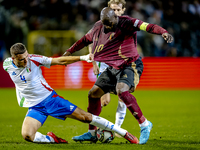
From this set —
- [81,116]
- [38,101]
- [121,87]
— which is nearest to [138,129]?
[121,87]

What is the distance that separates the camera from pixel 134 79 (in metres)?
5.46

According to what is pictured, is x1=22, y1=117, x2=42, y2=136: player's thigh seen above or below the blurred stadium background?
below

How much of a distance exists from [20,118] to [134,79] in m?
4.16

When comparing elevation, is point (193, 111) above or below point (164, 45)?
below

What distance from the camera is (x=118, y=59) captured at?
5.60 meters

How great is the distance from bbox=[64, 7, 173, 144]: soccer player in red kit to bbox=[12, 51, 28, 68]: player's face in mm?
1282

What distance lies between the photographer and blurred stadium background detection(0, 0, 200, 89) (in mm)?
16219

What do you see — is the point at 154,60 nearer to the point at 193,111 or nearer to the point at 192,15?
the point at 192,15

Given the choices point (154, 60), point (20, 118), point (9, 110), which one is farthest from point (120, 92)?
point (154, 60)

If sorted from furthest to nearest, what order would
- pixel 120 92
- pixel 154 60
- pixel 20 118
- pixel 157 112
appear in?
pixel 154 60, pixel 157 112, pixel 20 118, pixel 120 92

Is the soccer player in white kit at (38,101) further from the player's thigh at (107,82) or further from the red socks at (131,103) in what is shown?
the player's thigh at (107,82)

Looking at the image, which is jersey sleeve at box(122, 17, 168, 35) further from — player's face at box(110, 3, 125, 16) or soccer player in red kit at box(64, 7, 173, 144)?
player's face at box(110, 3, 125, 16)

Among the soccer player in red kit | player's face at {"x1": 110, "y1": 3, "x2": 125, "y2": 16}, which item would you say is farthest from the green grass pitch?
player's face at {"x1": 110, "y1": 3, "x2": 125, "y2": 16}

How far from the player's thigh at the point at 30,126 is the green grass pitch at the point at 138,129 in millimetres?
190
